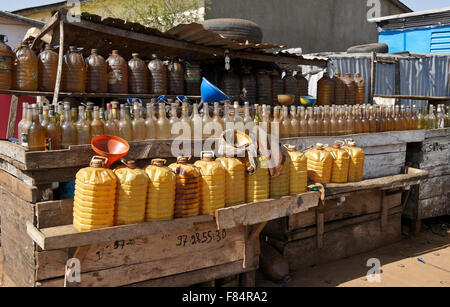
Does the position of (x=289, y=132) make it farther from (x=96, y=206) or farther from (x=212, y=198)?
(x=96, y=206)

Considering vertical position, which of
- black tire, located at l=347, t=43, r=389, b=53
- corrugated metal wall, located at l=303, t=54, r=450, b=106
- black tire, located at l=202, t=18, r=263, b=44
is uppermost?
black tire, located at l=347, t=43, r=389, b=53

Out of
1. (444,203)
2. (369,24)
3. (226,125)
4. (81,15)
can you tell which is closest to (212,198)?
(226,125)

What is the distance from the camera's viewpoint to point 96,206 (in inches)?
104

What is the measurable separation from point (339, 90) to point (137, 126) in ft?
13.2

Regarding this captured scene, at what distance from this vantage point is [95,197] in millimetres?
2633

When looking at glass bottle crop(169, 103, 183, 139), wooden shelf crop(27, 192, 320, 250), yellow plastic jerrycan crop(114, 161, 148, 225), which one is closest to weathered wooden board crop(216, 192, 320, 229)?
wooden shelf crop(27, 192, 320, 250)

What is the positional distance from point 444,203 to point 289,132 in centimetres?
315

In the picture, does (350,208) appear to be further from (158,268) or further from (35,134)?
(35,134)

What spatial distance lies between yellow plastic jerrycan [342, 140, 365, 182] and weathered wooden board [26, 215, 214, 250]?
2260 millimetres

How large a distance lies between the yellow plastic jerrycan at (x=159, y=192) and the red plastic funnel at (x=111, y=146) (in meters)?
0.24

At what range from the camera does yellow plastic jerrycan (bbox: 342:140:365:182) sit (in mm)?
4344

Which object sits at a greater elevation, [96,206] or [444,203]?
[96,206]

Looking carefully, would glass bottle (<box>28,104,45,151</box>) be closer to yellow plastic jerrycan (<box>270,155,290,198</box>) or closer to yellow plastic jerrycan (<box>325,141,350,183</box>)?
yellow plastic jerrycan (<box>270,155,290,198</box>)

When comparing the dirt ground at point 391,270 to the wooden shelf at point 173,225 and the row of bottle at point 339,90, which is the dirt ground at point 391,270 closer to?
the wooden shelf at point 173,225
